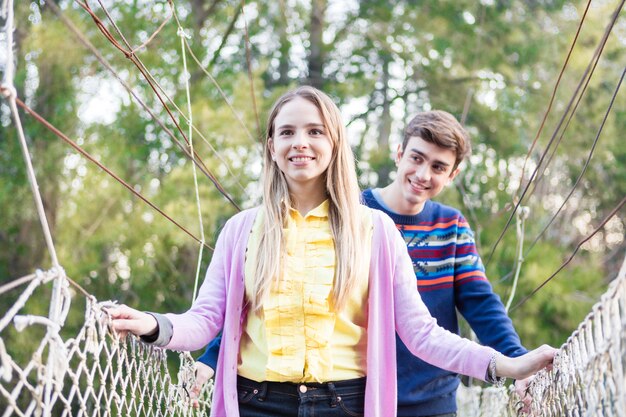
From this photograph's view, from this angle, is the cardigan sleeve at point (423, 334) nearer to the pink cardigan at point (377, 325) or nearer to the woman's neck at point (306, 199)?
the pink cardigan at point (377, 325)

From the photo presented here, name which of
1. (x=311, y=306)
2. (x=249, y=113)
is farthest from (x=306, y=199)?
(x=249, y=113)

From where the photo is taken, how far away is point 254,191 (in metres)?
4.73

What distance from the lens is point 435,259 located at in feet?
5.22

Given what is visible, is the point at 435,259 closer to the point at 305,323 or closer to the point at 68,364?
the point at 305,323

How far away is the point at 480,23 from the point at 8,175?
298cm

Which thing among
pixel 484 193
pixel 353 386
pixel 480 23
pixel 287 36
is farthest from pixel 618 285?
pixel 287 36

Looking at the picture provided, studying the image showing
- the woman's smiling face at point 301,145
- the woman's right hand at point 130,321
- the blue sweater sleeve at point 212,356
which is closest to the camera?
the woman's right hand at point 130,321

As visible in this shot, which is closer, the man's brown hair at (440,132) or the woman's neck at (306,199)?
the woman's neck at (306,199)

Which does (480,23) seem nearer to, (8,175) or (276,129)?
(8,175)

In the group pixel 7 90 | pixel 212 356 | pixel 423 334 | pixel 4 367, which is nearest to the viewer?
pixel 4 367

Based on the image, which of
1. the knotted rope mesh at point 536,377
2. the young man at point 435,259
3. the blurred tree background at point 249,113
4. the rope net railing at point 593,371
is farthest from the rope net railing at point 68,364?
the blurred tree background at point 249,113

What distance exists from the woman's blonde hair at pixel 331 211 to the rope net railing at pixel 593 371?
11.5 inches

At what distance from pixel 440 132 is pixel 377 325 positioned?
1.66 feet

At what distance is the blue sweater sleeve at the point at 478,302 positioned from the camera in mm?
1507
